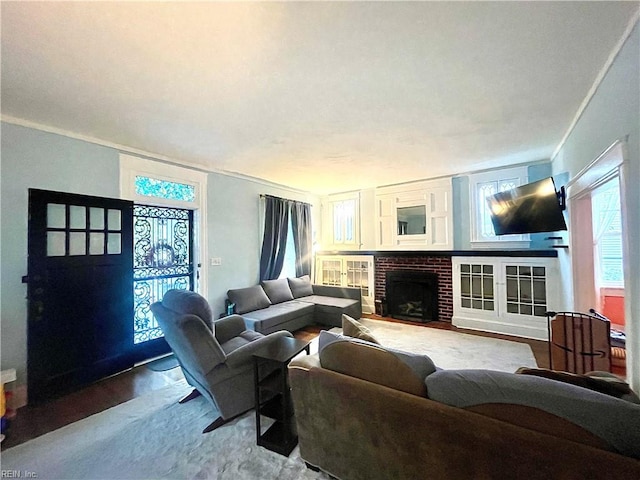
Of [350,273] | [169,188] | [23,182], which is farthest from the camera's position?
[350,273]

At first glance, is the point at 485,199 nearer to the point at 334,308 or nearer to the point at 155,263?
the point at 334,308

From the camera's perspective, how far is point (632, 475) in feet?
2.77

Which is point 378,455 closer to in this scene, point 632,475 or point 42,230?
point 632,475

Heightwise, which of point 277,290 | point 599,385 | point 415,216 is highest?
point 415,216

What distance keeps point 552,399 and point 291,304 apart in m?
3.83

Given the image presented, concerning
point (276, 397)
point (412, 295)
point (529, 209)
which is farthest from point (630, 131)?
point (412, 295)

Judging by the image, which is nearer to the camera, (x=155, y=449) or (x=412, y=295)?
(x=155, y=449)

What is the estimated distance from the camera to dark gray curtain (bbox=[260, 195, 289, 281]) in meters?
4.86

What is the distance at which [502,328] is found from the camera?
4.19 m

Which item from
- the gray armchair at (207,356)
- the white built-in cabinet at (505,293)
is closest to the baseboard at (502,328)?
the white built-in cabinet at (505,293)

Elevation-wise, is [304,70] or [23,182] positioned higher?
[304,70]

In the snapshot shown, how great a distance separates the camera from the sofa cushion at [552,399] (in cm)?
93

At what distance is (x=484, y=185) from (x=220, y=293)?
181 inches

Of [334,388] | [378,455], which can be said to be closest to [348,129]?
[334,388]
